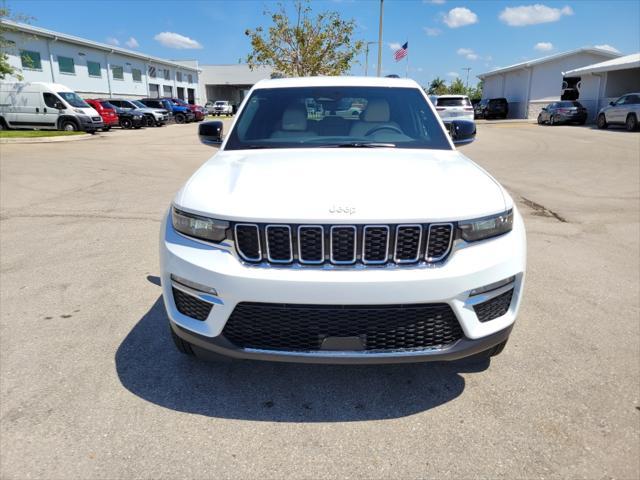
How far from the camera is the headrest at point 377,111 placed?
3.84 metres

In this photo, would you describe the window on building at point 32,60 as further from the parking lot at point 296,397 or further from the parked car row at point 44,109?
the parking lot at point 296,397

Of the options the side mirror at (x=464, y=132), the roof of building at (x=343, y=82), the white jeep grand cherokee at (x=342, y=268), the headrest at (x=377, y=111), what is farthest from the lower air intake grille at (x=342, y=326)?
the roof of building at (x=343, y=82)

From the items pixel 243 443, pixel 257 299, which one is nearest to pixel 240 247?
pixel 257 299

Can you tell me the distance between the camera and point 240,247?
2.31 metres

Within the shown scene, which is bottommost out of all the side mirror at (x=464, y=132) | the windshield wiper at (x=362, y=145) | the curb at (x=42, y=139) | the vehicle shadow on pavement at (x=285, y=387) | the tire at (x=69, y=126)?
the vehicle shadow on pavement at (x=285, y=387)

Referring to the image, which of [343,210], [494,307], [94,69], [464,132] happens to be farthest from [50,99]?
[494,307]

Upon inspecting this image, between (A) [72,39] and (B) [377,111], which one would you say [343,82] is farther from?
(A) [72,39]

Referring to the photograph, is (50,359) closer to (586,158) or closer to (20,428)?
(20,428)

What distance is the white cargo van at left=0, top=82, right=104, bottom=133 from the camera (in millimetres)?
21234

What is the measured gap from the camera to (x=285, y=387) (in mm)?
2760

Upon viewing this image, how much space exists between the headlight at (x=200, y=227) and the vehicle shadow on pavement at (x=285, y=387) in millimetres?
936

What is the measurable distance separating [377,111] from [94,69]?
4181 cm

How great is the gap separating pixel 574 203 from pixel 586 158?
23.2 ft

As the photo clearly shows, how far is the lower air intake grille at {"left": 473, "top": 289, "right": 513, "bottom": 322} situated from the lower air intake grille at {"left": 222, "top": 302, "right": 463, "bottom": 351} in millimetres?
139
